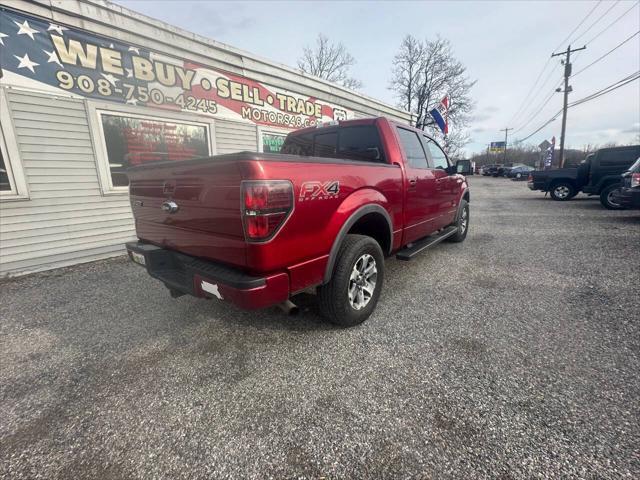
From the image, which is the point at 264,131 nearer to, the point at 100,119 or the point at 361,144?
the point at 100,119

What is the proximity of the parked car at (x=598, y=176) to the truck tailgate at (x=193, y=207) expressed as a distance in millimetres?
12248

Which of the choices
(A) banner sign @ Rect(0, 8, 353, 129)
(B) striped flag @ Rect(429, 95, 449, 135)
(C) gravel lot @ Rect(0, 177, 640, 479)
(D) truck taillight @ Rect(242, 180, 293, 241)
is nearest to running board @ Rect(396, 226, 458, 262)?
(C) gravel lot @ Rect(0, 177, 640, 479)

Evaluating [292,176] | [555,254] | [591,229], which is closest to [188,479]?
[292,176]

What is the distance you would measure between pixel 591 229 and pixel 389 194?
691cm

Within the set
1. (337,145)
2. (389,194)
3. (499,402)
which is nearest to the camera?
(499,402)

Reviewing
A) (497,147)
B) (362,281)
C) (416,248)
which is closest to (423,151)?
(416,248)

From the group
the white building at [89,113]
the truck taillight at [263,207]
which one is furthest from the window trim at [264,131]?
the truck taillight at [263,207]

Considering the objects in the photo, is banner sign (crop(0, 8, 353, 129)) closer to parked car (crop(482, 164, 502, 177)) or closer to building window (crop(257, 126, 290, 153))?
building window (crop(257, 126, 290, 153))

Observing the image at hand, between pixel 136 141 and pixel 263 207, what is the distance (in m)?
5.16

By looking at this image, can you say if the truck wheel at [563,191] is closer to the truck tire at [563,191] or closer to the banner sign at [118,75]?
the truck tire at [563,191]

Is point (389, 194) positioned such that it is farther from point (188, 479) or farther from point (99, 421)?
point (99, 421)

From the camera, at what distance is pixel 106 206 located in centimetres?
546

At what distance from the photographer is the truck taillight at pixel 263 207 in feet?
6.14

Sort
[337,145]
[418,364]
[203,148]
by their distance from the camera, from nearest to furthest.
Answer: [418,364] < [337,145] < [203,148]
